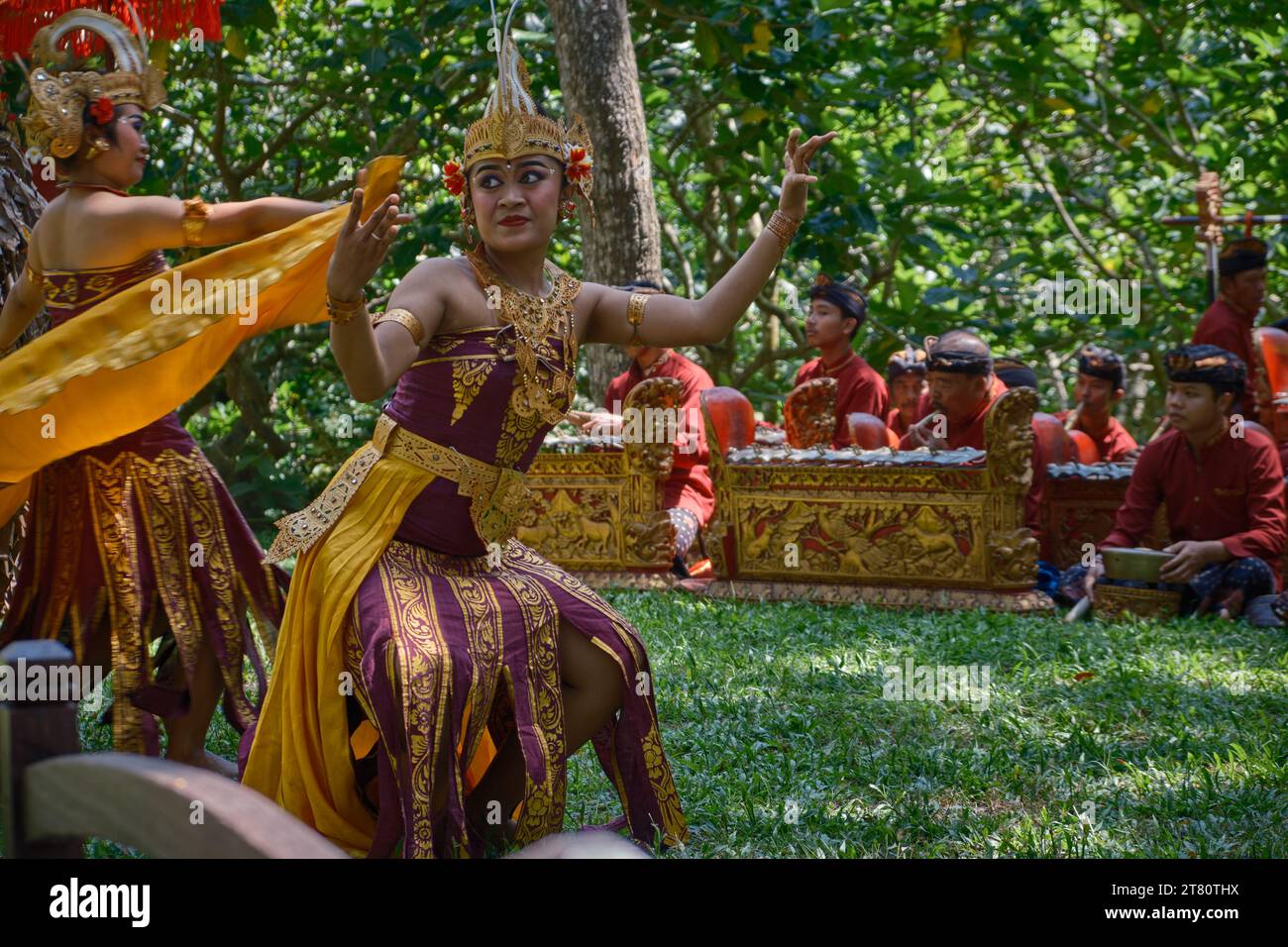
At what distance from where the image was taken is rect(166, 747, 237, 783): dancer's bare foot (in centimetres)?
391

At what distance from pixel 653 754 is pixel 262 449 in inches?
385

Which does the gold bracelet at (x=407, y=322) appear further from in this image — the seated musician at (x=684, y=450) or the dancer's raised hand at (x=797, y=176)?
the seated musician at (x=684, y=450)

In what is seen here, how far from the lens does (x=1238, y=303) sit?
7914mm

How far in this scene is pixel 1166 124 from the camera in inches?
452

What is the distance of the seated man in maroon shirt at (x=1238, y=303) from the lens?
7793mm

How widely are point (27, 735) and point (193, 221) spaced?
2.49 metres

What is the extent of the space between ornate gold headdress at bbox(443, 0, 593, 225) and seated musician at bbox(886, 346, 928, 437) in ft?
20.2

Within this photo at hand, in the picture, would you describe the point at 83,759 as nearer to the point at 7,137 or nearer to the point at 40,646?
the point at 40,646

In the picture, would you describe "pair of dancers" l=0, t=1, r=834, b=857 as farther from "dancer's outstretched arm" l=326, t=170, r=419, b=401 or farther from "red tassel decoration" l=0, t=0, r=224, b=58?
"red tassel decoration" l=0, t=0, r=224, b=58

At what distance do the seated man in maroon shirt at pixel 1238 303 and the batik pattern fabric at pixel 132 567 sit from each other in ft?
19.8

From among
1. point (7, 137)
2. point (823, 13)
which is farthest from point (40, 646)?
point (823, 13)

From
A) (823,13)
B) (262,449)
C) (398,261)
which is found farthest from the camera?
(262,449)

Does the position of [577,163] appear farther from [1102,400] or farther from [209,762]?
[1102,400]

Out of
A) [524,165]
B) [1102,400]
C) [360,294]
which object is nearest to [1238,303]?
[1102,400]
